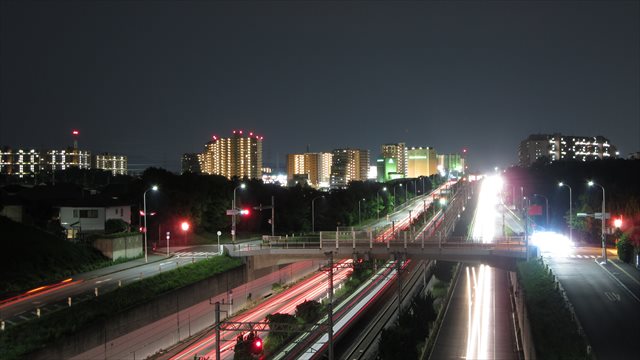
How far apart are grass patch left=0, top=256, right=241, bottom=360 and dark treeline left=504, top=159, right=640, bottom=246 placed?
27.1 meters

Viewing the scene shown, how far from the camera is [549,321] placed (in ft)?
66.1

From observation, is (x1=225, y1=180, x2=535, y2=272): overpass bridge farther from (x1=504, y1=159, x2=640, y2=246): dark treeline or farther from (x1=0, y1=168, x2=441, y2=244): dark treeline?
(x1=0, y1=168, x2=441, y2=244): dark treeline

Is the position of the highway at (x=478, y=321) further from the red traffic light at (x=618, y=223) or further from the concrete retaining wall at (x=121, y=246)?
the concrete retaining wall at (x=121, y=246)

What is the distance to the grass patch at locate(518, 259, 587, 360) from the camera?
17312 mm

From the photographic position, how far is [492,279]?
46.5 meters

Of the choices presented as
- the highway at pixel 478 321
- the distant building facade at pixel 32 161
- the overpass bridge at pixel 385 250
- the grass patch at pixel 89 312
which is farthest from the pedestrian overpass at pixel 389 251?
the distant building facade at pixel 32 161

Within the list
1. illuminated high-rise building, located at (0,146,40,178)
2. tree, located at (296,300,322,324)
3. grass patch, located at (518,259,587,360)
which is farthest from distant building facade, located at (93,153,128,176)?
grass patch, located at (518,259,587,360)

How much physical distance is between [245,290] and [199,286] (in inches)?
235

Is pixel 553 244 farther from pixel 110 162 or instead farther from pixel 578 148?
pixel 110 162

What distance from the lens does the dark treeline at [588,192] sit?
4710cm

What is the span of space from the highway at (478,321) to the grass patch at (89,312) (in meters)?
13.8

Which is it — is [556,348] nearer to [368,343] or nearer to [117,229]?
[368,343]

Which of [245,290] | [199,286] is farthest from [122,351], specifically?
[245,290]

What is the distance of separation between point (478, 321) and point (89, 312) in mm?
20124
